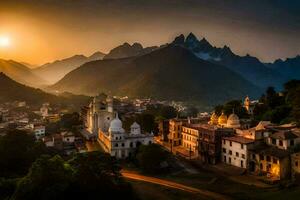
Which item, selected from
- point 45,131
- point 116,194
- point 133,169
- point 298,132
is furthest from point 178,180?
point 45,131

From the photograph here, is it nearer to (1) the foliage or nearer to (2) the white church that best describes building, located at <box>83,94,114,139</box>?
(2) the white church

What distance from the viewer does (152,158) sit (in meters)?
51.6

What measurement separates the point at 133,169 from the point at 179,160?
774cm

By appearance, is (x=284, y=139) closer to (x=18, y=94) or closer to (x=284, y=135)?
(x=284, y=135)

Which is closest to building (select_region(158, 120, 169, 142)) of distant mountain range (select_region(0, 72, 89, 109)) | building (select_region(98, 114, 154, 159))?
building (select_region(98, 114, 154, 159))

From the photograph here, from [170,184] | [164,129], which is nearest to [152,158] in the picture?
[170,184]

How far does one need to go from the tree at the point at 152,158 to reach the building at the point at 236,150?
921 centimetres

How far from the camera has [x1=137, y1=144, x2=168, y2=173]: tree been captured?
51.6m

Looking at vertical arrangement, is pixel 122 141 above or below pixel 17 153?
above

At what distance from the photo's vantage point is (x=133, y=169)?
5381 centimetres

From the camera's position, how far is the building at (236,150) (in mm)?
51500

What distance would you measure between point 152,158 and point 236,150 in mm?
11700

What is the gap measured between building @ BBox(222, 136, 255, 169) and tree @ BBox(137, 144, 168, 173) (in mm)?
9206

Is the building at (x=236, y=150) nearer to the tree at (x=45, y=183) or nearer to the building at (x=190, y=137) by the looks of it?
the building at (x=190, y=137)
